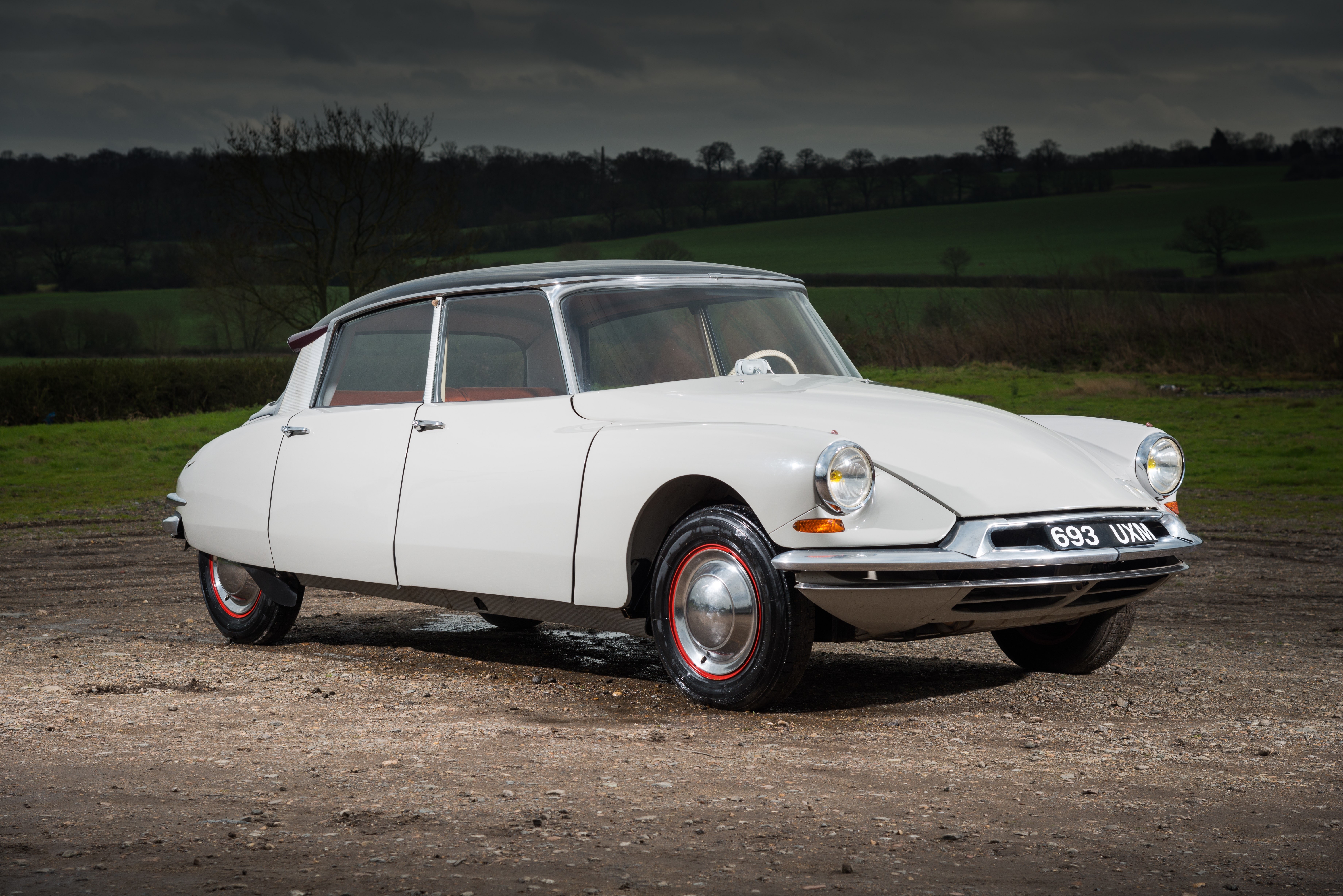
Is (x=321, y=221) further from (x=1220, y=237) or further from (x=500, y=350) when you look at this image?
(x=1220, y=237)

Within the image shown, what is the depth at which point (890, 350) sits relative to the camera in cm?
3500

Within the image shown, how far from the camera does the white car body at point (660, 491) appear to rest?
497 centimetres

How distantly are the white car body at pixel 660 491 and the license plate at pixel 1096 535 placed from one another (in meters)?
0.03

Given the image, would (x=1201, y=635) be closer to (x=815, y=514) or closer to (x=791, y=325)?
(x=791, y=325)

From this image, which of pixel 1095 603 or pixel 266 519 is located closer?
pixel 1095 603

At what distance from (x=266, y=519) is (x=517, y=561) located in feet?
6.49

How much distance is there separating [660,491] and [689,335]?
110 centimetres

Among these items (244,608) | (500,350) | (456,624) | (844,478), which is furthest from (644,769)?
(456,624)

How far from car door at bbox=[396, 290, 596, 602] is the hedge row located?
87.0 feet

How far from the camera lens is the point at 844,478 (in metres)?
4.94

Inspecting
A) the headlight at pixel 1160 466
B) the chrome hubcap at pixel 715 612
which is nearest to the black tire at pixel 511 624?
the chrome hubcap at pixel 715 612

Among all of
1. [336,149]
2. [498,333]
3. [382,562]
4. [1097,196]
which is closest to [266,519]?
[382,562]

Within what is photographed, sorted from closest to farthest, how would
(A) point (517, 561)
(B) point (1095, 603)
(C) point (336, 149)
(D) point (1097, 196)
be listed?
(B) point (1095, 603)
(A) point (517, 561)
(C) point (336, 149)
(D) point (1097, 196)

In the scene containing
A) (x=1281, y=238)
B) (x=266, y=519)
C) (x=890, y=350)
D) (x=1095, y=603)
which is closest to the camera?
(x=1095, y=603)
